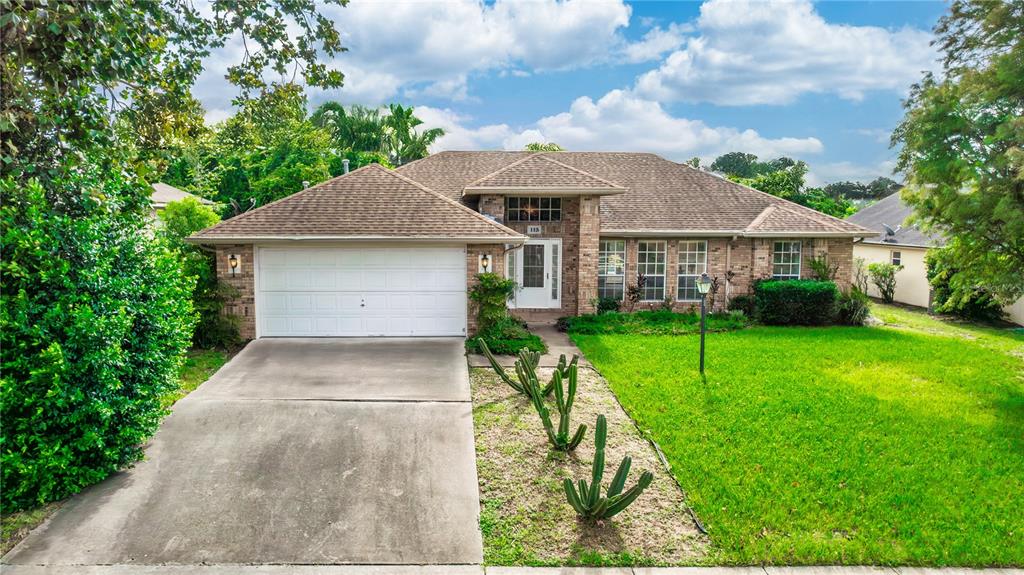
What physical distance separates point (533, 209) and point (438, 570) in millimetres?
11959

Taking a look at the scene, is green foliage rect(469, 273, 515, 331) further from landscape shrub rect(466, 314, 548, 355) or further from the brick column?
the brick column

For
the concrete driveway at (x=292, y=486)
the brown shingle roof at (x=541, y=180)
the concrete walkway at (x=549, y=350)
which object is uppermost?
the brown shingle roof at (x=541, y=180)

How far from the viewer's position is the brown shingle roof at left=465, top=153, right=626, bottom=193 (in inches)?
593

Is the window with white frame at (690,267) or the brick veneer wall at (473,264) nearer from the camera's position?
the brick veneer wall at (473,264)

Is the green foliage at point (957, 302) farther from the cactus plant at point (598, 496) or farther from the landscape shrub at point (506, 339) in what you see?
the cactus plant at point (598, 496)

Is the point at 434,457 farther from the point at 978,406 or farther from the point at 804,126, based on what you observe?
the point at 804,126

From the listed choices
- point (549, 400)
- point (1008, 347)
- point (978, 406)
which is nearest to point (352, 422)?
point (549, 400)

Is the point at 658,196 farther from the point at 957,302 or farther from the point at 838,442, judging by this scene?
the point at 838,442

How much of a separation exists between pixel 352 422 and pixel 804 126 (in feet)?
57.6

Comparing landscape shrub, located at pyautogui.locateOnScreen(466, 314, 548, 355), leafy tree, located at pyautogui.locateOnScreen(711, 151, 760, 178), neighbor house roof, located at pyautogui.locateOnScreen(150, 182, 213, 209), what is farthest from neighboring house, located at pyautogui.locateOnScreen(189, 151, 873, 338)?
leafy tree, located at pyautogui.locateOnScreen(711, 151, 760, 178)

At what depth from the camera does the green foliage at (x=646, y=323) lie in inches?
580

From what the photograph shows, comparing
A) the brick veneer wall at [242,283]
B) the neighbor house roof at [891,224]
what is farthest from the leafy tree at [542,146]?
the brick veneer wall at [242,283]

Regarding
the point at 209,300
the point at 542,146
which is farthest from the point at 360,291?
the point at 542,146

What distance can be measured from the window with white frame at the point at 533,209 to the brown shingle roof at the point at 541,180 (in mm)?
737
